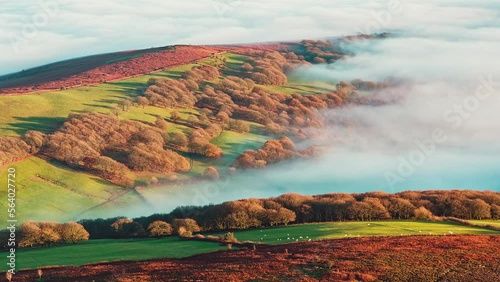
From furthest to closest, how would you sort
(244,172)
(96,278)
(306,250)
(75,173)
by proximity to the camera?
(244,172) < (75,173) < (306,250) < (96,278)

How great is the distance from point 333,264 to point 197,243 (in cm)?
2375

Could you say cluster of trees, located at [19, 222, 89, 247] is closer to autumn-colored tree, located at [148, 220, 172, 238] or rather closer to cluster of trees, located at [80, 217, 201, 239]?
cluster of trees, located at [80, 217, 201, 239]

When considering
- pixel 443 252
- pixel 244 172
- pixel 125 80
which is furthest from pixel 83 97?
pixel 443 252

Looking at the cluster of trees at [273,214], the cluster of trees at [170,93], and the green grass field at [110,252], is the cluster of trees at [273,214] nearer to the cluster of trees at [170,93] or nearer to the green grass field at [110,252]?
the green grass field at [110,252]

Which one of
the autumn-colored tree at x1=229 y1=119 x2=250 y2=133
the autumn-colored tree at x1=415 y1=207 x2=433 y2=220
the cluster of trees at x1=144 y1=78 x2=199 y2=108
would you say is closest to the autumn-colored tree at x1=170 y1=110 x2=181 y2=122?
the cluster of trees at x1=144 y1=78 x2=199 y2=108

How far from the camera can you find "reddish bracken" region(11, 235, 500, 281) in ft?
170

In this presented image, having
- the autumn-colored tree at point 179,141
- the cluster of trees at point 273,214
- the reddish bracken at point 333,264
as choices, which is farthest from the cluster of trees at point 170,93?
the reddish bracken at point 333,264

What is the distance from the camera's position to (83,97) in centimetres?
16275

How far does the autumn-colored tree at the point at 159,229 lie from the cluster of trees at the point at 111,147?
35766mm

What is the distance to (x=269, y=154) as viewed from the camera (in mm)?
155750

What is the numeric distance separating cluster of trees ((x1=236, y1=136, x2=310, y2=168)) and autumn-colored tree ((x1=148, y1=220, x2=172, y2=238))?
2424 inches

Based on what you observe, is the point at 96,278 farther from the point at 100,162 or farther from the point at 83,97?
the point at 83,97

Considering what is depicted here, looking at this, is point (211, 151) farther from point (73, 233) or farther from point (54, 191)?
point (73, 233)

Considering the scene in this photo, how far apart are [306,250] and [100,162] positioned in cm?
7497
